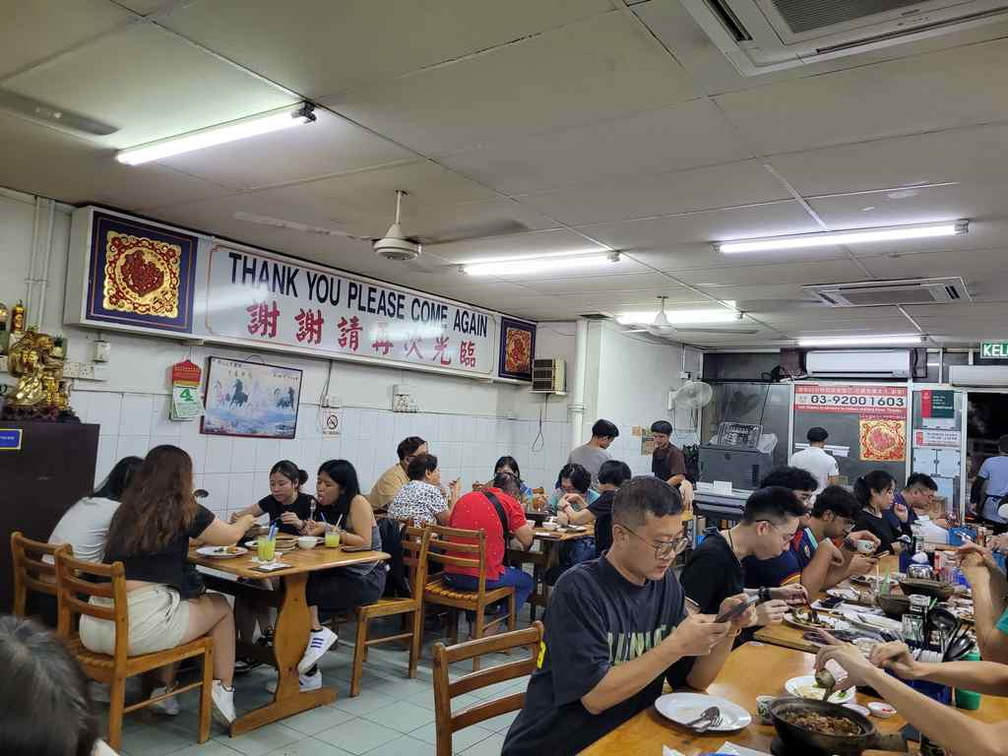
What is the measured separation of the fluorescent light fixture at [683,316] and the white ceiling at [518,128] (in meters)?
2.11

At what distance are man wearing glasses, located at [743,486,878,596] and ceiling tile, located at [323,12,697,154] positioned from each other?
216 centimetres

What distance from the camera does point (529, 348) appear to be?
8.56m

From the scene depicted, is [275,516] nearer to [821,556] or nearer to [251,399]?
[251,399]

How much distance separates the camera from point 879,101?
105 inches

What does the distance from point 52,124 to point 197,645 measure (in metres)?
2.53

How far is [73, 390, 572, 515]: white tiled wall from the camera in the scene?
484 cm

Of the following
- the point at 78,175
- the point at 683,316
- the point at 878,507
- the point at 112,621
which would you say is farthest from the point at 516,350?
the point at 112,621

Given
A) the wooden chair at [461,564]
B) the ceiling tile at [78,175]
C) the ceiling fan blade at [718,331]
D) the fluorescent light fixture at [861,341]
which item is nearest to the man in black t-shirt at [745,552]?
the wooden chair at [461,564]

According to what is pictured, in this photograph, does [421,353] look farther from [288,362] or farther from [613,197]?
[613,197]

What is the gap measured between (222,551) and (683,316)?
546cm

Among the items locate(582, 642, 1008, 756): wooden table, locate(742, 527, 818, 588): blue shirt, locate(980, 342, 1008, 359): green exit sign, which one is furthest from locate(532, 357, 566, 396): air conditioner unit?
locate(582, 642, 1008, 756): wooden table

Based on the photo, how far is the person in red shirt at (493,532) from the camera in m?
4.61

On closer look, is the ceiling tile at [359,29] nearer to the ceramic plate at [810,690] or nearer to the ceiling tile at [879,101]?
the ceiling tile at [879,101]

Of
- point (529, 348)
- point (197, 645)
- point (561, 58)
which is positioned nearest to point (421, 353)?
point (529, 348)
